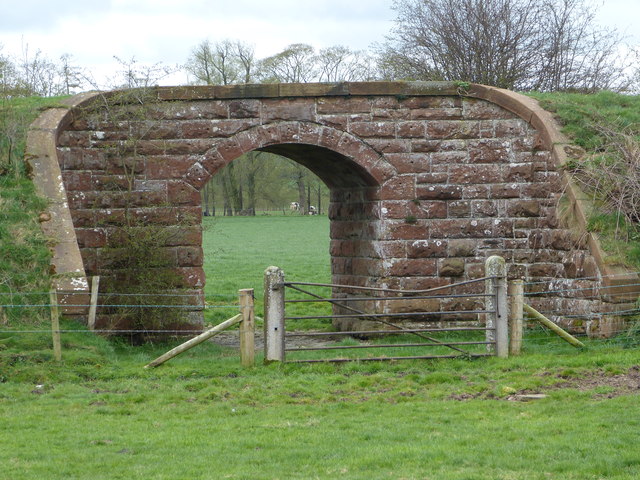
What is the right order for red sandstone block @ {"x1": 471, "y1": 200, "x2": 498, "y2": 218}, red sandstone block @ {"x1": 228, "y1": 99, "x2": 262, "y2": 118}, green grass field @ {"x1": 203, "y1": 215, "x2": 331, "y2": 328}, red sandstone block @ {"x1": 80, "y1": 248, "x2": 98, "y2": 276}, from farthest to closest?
green grass field @ {"x1": 203, "y1": 215, "x2": 331, "y2": 328} → red sandstone block @ {"x1": 471, "y1": 200, "x2": 498, "y2": 218} → red sandstone block @ {"x1": 228, "y1": 99, "x2": 262, "y2": 118} → red sandstone block @ {"x1": 80, "y1": 248, "x2": 98, "y2": 276}

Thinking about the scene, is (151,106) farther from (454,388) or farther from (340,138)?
(454,388)

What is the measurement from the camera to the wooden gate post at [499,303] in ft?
37.4

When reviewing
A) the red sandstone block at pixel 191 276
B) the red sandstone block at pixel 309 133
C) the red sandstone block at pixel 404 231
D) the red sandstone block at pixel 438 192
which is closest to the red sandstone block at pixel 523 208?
the red sandstone block at pixel 438 192

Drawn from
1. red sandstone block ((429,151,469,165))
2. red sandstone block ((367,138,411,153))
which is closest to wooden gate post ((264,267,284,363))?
red sandstone block ((367,138,411,153))

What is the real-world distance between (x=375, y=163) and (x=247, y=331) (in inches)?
169

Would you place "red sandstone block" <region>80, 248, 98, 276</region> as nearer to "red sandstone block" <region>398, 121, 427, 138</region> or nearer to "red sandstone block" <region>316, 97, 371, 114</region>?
"red sandstone block" <region>316, 97, 371, 114</region>

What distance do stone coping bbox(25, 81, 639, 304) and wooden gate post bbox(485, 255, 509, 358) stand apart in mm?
2077

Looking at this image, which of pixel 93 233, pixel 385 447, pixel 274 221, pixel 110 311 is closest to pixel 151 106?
pixel 93 233

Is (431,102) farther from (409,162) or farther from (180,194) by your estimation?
(180,194)

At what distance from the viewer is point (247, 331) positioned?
36.2 ft

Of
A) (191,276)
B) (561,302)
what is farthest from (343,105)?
(561,302)

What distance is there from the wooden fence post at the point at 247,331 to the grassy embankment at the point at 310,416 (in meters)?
0.19

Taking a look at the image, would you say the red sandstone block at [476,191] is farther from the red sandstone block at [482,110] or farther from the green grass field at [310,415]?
the green grass field at [310,415]

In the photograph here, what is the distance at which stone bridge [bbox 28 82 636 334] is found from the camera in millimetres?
13867
